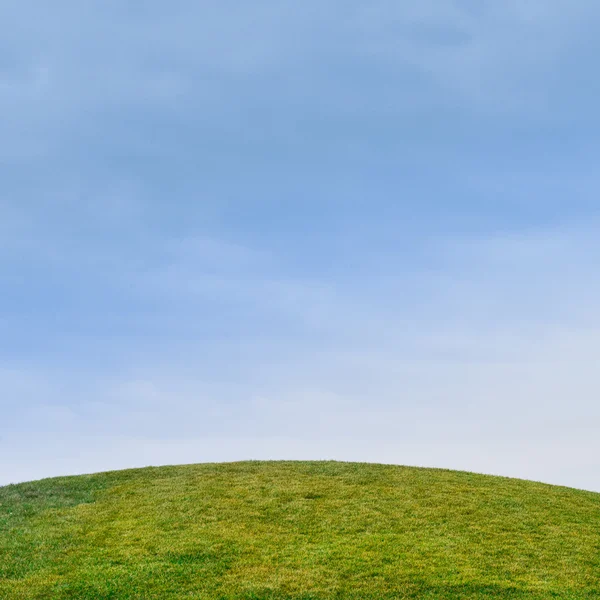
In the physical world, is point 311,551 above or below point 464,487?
below

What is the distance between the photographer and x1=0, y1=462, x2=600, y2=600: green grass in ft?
51.8

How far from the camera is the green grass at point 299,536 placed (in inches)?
622

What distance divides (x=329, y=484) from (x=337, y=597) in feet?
30.4

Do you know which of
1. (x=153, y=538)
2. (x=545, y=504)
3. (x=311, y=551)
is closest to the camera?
(x=311, y=551)

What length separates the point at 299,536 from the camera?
1875 cm

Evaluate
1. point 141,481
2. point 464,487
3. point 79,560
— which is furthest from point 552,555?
point 141,481

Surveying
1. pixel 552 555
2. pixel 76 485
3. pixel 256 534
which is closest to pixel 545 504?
pixel 552 555

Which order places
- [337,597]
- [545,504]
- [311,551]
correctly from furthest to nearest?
1. [545,504]
2. [311,551]
3. [337,597]

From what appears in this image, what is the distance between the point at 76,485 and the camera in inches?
1029

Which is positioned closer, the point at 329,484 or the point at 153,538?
the point at 153,538

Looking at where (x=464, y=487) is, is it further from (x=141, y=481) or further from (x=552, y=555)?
(x=141, y=481)

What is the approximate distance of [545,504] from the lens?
75.6 ft

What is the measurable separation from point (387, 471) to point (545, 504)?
6402 mm

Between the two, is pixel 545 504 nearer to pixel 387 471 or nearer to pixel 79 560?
pixel 387 471
